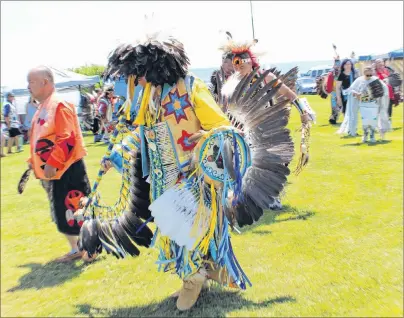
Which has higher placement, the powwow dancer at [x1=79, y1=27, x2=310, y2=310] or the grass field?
the powwow dancer at [x1=79, y1=27, x2=310, y2=310]

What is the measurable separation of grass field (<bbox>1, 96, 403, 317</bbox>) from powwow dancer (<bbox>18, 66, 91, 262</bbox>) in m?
0.53

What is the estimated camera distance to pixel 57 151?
3512 millimetres

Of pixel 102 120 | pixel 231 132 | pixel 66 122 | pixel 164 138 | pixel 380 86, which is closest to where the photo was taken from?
pixel 231 132

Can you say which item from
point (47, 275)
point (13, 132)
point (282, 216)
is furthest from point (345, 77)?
point (47, 275)

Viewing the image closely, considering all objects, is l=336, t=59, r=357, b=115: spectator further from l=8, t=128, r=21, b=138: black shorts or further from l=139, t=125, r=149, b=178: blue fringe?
l=139, t=125, r=149, b=178: blue fringe

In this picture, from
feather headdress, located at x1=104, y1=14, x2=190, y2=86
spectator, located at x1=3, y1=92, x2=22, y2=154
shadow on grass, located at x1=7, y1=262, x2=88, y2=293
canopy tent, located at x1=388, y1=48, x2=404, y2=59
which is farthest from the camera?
canopy tent, located at x1=388, y1=48, x2=404, y2=59

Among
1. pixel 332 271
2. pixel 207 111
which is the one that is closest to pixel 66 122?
pixel 207 111

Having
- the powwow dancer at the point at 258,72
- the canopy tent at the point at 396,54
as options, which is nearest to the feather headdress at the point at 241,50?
the powwow dancer at the point at 258,72

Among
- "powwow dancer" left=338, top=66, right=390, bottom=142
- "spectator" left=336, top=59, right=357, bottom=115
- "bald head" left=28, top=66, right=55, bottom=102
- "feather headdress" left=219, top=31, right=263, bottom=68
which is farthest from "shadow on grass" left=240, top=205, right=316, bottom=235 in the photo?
"spectator" left=336, top=59, right=357, bottom=115

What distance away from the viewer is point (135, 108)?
2723 millimetres

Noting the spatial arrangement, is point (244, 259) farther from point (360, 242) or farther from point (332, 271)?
point (360, 242)

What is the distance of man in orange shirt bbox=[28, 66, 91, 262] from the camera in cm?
352

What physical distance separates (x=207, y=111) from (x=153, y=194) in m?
0.63

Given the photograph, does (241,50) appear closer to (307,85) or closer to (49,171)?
(49,171)
